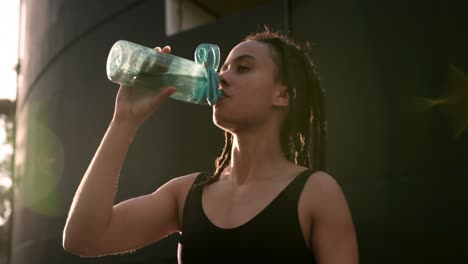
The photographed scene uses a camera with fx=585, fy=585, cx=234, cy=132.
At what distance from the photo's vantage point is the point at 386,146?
5.07 meters

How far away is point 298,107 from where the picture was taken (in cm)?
265

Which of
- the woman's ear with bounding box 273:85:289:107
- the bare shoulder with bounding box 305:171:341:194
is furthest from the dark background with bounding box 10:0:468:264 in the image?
the bare shoulder with bounding box 305:171:341:194

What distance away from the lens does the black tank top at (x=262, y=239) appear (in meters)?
2.08

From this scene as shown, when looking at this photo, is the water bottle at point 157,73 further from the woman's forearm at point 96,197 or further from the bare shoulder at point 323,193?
the bare shoulder at point 323,193

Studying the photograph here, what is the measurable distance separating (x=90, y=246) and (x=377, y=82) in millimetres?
3598

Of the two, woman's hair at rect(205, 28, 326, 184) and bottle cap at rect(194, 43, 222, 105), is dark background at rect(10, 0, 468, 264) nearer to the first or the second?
woman's hair at rect(205, 28, 326, 184)

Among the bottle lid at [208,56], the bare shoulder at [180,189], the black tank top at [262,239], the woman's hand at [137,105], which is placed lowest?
the black tank top at [262,239]

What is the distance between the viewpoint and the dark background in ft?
15.6

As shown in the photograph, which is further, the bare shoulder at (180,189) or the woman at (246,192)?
the bare shoulder at (180,189)

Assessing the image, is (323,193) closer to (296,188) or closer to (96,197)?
(296,188)

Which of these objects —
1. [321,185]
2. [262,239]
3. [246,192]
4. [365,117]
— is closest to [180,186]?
→ [246,192]

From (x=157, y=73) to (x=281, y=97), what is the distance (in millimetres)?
538

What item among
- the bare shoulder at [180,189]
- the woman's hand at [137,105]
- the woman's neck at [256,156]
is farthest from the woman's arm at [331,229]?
the woman's hand at [137,105]

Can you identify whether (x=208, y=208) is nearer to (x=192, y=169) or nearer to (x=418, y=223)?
(x=418, y=223)
